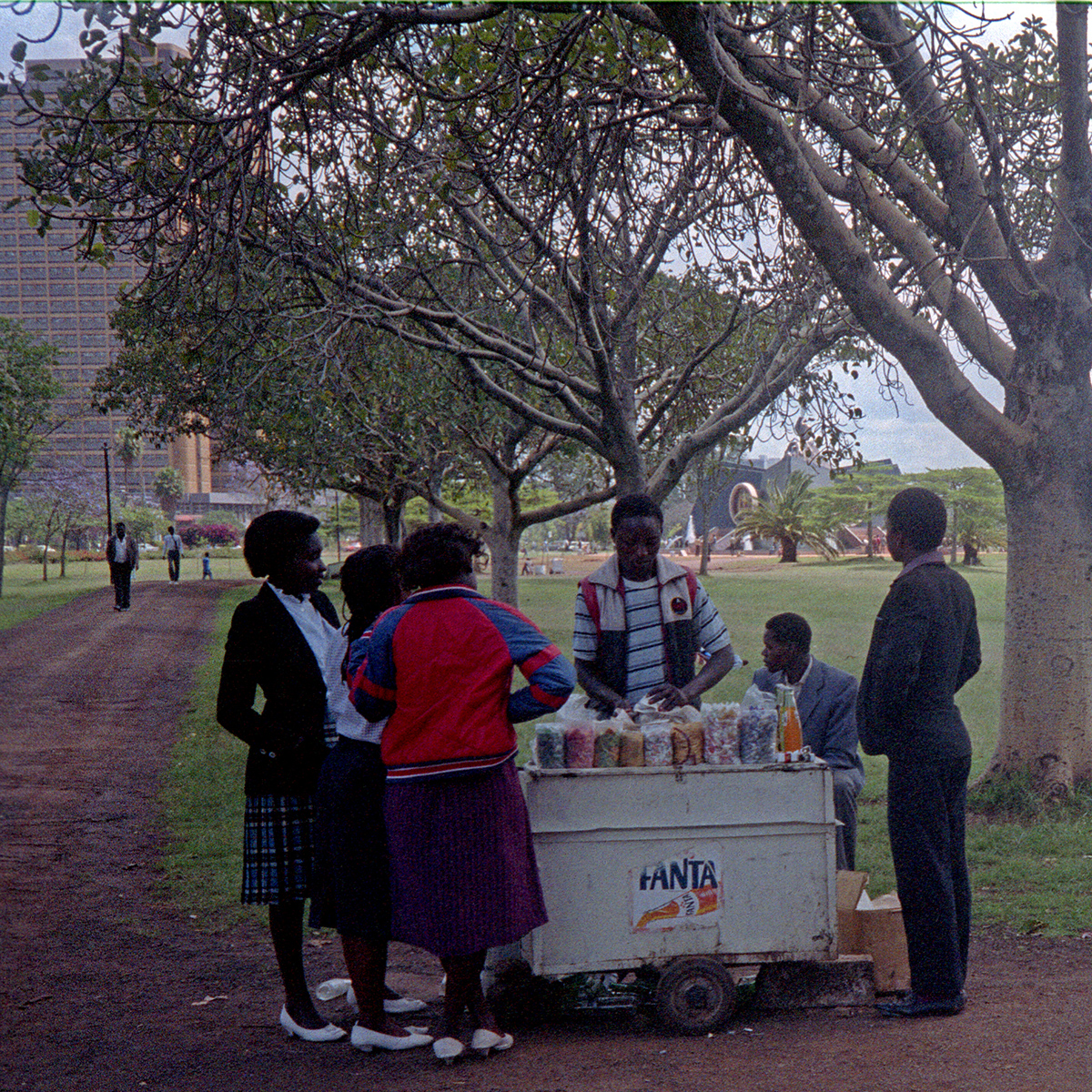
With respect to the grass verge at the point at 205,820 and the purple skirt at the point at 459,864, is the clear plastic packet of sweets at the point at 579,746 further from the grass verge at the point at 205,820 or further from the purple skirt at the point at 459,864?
the grass verge at the point at 205,820

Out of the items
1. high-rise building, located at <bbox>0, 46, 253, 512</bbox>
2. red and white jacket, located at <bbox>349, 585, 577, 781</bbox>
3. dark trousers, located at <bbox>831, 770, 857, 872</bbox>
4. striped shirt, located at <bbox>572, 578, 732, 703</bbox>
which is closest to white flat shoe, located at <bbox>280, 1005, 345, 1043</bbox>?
red and white jacket, located at <bbox>349, 585, 577, 781</bbox>

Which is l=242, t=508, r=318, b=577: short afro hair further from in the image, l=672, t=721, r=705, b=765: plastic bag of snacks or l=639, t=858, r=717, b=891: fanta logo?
l=639, t=858, r=717, b=891: fanta logo

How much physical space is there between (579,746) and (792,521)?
4763 cm

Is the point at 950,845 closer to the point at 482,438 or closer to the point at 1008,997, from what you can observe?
the point at 1008,997

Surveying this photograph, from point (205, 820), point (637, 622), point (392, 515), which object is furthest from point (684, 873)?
point (392, 515)

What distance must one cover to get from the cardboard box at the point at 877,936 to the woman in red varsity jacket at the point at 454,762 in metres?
1.29

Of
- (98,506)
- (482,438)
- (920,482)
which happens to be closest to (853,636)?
(482,438)

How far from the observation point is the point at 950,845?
4133 mm

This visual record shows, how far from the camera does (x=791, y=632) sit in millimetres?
5324

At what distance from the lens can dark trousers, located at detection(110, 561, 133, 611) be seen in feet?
84.2

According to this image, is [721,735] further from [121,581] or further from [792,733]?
[121,581]

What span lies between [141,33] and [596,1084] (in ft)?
15.0

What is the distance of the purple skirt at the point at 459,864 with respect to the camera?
11.9 ft

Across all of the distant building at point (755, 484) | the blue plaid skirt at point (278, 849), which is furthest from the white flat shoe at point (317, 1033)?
the distant building at point (755, 484)
